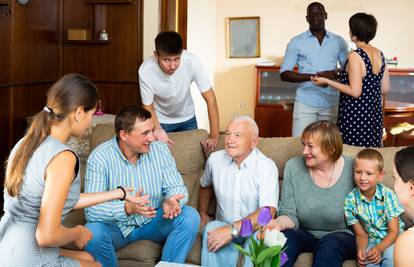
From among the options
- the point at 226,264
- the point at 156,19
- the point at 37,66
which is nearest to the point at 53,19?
the point at 37,66

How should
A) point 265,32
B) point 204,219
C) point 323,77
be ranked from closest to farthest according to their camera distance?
point 204,219 < point 323,77 < point 265,32

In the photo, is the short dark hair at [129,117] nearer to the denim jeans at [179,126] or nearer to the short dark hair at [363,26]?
the denim jeans at [179,126]

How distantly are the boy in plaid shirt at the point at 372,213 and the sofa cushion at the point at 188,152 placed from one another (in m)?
0.95

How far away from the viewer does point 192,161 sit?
3561mm

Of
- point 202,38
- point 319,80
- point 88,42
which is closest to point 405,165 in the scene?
point 319,80

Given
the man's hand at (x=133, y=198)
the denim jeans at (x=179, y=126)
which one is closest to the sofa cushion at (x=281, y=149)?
the denim jeans at (x=179, y=126)

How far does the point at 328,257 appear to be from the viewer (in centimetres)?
278

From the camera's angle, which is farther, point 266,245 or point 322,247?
point 322,247

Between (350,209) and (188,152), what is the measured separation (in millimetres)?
1005

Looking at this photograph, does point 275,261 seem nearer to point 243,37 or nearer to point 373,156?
point 373,156

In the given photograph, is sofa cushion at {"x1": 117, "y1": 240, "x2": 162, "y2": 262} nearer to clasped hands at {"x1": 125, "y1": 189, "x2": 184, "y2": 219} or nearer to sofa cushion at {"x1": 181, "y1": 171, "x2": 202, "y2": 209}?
clasped hands at {"x1": 125, "y1": 189, "x2": 184, "y2": 219}

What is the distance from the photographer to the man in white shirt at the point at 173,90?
142 inches

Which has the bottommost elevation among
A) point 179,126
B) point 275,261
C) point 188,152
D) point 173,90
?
point 275,261

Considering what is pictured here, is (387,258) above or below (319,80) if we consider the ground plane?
below
